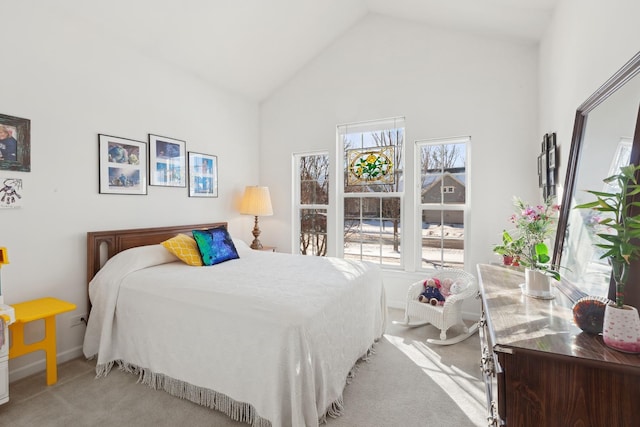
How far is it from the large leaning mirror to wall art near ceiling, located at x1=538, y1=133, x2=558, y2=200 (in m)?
0.46

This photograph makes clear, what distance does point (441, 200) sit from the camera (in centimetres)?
367

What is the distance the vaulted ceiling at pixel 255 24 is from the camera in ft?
8.86

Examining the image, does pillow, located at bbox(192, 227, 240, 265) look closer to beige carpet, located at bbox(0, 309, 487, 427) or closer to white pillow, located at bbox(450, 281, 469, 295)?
beige carpet, located at bbox(0, 309, 487, 427)

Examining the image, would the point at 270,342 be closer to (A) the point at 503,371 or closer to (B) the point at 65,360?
(A) the point at 503,371

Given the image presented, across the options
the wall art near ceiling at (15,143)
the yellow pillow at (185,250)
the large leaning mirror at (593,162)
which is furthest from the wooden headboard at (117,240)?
the large leaning mirror at (593,162)

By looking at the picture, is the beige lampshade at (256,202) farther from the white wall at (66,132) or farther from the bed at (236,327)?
the bed at (236,327)

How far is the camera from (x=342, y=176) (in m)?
4.22

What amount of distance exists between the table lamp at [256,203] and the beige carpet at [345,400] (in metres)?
2.21

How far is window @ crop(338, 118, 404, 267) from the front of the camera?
3.89 m

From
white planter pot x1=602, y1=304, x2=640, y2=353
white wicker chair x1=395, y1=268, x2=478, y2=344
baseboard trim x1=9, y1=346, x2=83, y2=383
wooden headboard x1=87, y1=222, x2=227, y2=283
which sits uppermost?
wooden headboard x1=87, y1=222, x2=227, y2=283

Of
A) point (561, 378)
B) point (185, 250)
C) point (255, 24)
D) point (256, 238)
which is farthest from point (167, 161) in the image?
point (561, 378)

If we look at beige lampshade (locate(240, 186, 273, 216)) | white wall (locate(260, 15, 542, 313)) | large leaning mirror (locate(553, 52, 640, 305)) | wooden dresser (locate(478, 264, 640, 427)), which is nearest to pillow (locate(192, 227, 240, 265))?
beige lampshade (locate(240, 186, 273, 216))

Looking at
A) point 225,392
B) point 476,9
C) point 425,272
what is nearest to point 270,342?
point 225,392

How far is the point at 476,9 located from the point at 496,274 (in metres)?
2.44
